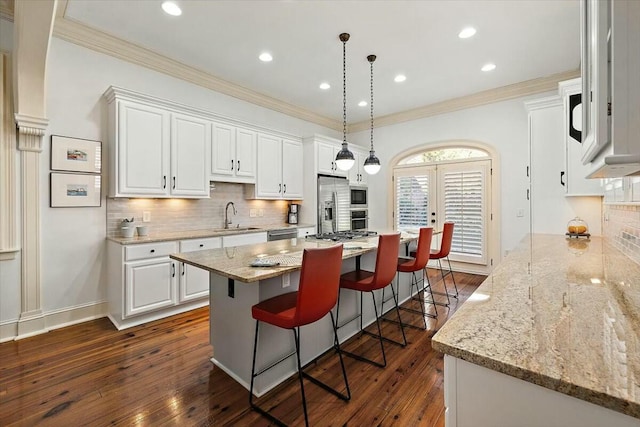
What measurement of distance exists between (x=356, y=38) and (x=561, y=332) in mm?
3377

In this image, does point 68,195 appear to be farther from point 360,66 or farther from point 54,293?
point 360,66

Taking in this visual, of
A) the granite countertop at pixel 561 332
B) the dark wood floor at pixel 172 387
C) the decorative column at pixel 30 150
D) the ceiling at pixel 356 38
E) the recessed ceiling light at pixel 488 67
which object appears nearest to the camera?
the granite countertop at pixel 561 332

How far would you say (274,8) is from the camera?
2.79 m

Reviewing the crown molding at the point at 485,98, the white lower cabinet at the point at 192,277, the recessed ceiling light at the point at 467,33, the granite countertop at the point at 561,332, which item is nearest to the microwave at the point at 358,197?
the crown molding at the point at 485,98

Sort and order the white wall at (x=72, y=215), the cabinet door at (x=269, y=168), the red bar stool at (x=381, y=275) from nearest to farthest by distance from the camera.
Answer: the red bar stool at (x=381, y=275), the white wall at (x=72, y=215), the cabinet door at (x=269, y=168)

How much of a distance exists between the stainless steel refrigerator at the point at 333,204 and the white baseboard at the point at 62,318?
321 cm

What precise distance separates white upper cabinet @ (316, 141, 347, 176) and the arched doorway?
1.36 meters

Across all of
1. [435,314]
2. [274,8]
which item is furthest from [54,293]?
[435,314]

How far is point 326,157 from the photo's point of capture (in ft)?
17.6

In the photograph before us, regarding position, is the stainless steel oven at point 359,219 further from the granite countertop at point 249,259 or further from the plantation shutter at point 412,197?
the granite countertop at point 249,259

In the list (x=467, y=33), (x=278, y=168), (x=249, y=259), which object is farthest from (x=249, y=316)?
(x=467, y=33)

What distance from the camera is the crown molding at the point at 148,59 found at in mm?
3061

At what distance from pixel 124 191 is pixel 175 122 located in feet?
3.36

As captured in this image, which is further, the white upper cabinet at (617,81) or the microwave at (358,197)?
the microwave at (358,197)
